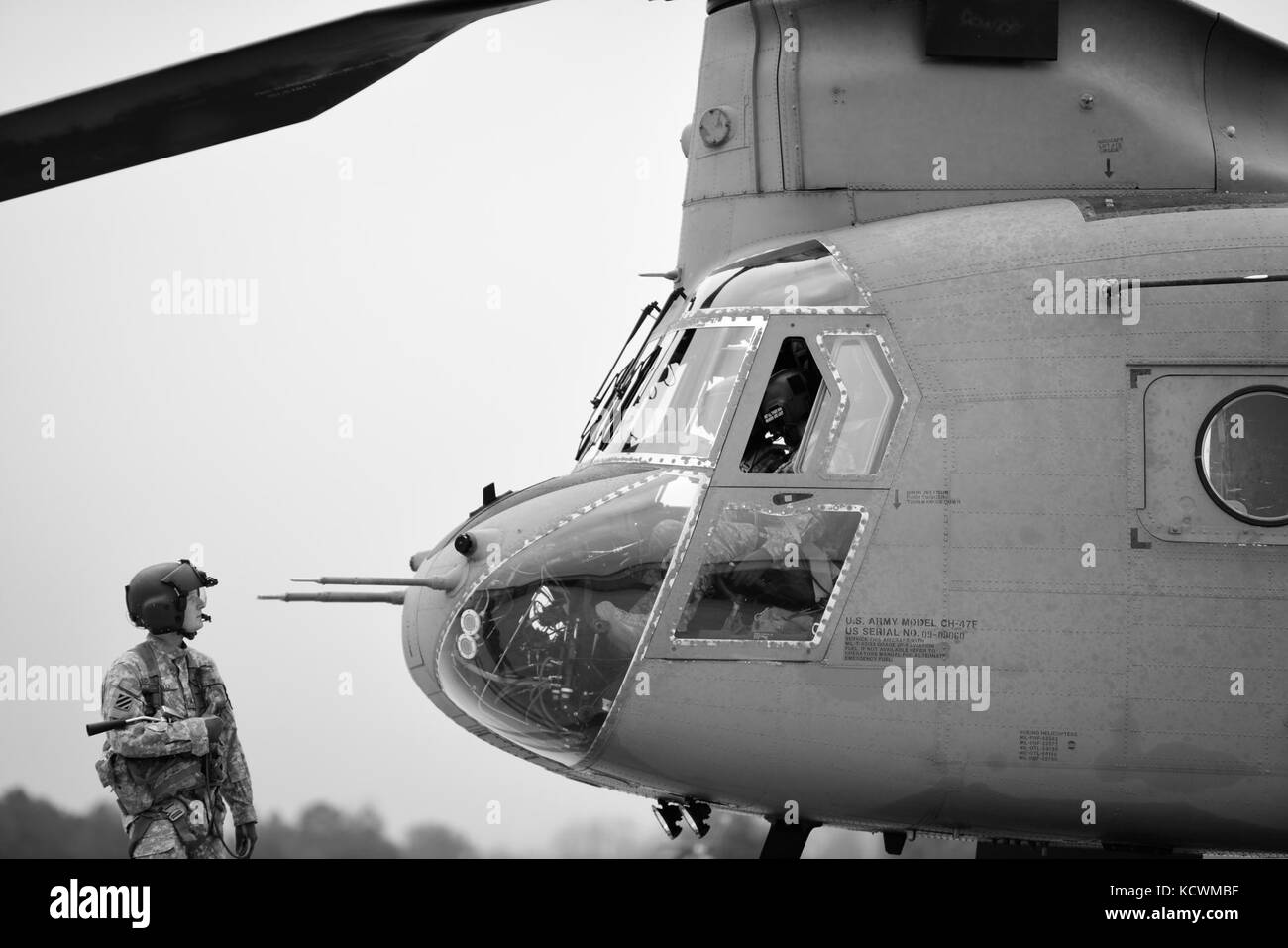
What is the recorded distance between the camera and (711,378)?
6.54 m

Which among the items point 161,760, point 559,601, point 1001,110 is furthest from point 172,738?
point 1001,110

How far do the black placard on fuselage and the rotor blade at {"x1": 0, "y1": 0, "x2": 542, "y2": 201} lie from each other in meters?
1.77

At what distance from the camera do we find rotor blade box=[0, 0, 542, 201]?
629 cm

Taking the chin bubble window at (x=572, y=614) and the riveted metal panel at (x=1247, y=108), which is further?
the riveted metal panel at (x=1247, y=108)

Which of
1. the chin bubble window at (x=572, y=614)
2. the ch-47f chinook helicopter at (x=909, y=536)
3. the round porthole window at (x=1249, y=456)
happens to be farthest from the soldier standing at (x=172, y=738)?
the round porthole window at (x=1249, y=456)

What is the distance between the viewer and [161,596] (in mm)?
7395

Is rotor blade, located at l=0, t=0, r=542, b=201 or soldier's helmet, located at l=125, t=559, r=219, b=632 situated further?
soldier's helmet, located at l=125, t=559, r=219, b=632

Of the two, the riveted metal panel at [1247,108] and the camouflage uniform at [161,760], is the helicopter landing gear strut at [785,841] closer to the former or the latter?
the camouflage uniform at [161,760]

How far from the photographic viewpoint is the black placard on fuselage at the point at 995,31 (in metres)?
7.01

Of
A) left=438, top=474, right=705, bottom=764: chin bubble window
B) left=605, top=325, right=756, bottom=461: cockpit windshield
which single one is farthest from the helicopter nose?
left=605, top=325, right=756, bottom=461: cockpit windshield

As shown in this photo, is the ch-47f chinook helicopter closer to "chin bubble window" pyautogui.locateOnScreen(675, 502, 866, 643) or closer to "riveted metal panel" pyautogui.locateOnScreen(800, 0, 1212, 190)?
"chin bubble window" pyautogui.locateOnScreen(675, 502, 866, 643)

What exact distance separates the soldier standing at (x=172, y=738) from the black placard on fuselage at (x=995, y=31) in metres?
4.07
